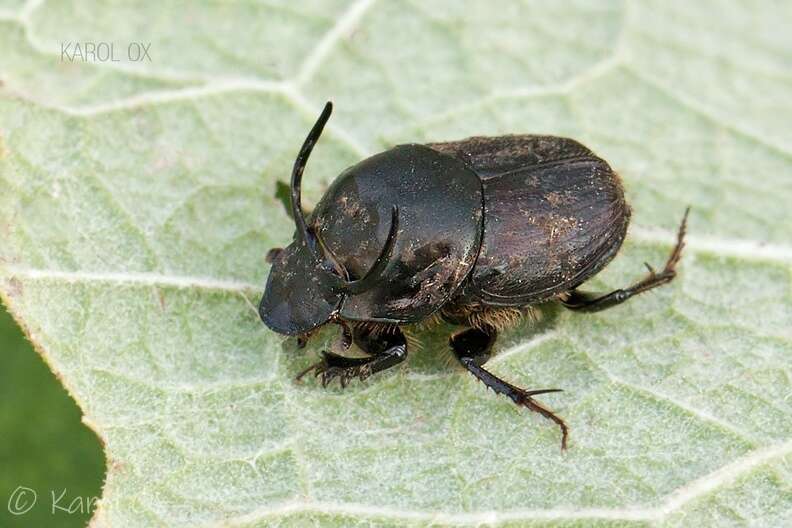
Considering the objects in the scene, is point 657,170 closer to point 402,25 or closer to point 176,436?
point 402,25

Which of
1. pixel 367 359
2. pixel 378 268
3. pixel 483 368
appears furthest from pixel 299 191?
pixel 483 368

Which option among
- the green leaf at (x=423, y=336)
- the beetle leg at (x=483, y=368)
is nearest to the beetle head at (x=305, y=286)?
the green leaf at (x=423, y=336)

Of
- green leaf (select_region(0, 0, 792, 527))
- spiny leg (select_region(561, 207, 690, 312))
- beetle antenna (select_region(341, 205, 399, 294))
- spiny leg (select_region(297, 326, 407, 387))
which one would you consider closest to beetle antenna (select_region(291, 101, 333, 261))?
beetle antenna (select_region(341, 205, 399, 294))

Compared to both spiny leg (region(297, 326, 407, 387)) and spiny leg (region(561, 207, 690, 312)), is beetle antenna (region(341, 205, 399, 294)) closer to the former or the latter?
spiny leg (region(297, 326, 407, 387))

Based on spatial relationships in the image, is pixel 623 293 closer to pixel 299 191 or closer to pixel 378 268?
pixel 378 268

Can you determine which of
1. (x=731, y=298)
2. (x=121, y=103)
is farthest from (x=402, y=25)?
(x=731, y=298)

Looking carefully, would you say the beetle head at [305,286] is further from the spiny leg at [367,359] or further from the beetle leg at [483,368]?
the beetle leg at [483,368]
